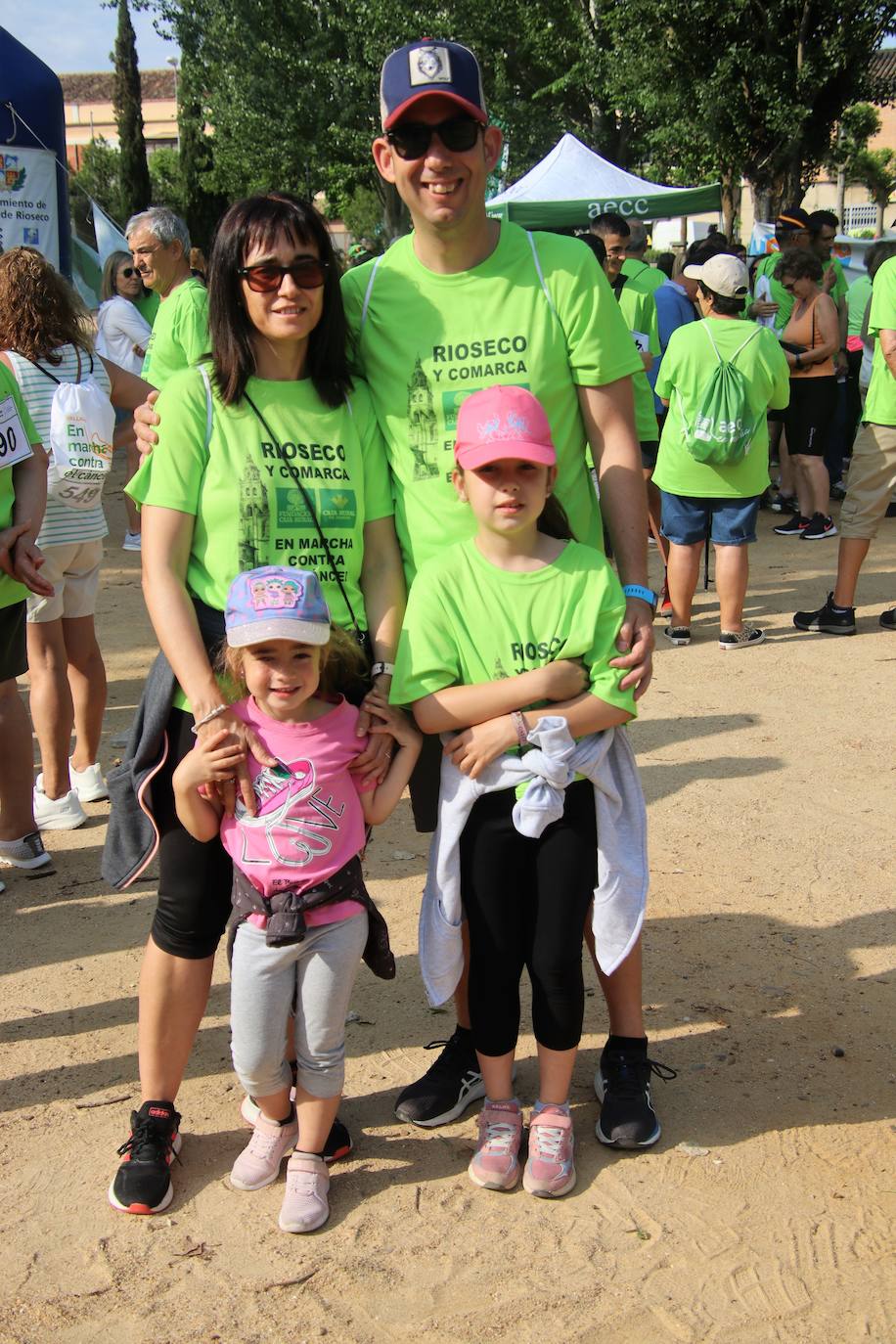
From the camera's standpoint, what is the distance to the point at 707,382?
6.98 m

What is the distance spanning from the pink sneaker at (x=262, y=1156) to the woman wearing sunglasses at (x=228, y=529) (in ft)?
0.56

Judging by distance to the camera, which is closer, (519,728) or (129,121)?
(519,728)

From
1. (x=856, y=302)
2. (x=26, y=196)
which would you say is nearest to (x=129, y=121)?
(x=26, y=196)

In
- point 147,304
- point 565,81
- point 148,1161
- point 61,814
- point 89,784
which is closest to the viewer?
point 148,1161

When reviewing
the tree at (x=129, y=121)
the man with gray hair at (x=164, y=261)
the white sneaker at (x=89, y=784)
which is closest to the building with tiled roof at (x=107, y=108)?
the tree at (x=129, y=121)

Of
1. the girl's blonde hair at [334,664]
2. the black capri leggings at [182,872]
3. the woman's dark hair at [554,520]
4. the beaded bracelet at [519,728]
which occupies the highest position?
the woman's dark hair at [554,520]

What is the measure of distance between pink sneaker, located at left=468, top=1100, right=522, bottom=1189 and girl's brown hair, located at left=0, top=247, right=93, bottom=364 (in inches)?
131

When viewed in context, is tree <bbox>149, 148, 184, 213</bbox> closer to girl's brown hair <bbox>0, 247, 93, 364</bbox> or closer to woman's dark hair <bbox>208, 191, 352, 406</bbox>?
girl's brown hair <bbox>0, 247, 93, 364</bbox>

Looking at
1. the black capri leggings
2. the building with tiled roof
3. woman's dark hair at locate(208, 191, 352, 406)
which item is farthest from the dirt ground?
the building with tiled roof

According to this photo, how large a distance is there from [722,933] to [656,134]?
883 inches

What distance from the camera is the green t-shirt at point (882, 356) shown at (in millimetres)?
6875

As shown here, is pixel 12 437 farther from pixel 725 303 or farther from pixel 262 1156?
pixel 725 303

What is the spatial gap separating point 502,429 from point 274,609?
23.6 inches

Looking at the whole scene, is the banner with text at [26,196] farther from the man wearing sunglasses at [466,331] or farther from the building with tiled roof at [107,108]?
the building with tiled roof at [107,108]
